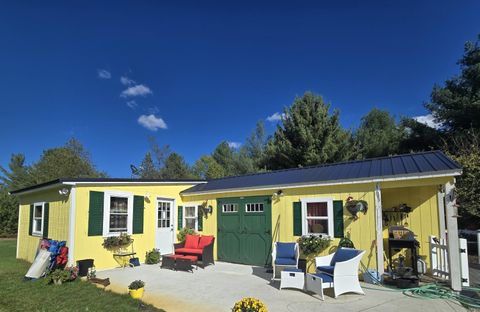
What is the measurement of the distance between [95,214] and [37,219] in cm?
340

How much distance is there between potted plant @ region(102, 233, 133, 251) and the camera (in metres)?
8.69

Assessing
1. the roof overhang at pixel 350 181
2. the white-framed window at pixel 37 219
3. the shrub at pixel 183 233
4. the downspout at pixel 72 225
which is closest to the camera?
the roof overhang at pixel 350 181

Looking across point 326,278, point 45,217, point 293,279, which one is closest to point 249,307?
point 326,278

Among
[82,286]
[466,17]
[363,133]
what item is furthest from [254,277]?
[363,133]

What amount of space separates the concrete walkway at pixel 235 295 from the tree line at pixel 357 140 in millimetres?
8619

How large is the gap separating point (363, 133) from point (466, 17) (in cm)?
979

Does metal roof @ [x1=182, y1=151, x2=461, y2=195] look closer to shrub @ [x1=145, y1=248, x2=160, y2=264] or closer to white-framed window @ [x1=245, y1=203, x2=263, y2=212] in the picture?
white-framed window @ [x1=245, y1=203, x2=263, y2=212]

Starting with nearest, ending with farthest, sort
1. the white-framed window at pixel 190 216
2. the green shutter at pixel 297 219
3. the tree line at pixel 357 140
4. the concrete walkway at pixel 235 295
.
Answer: the concrete walkway at pixel 235 295, the green shutter at pixel 297 219, the white-framed window at pixel 190 216, the tree line at pixel 357 140

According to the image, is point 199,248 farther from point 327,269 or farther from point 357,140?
point 357,140

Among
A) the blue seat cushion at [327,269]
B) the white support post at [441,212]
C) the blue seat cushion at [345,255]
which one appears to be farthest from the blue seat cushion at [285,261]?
the white support post at [441,212]

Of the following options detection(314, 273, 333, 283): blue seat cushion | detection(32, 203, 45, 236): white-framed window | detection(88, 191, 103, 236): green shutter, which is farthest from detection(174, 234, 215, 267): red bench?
detection(32, 203, 45, 236): white-framed window

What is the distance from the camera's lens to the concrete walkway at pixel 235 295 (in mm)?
4956

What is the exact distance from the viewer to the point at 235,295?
226 inches

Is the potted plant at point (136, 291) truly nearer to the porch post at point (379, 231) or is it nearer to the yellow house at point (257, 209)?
the yellow house at point (257, 209)
